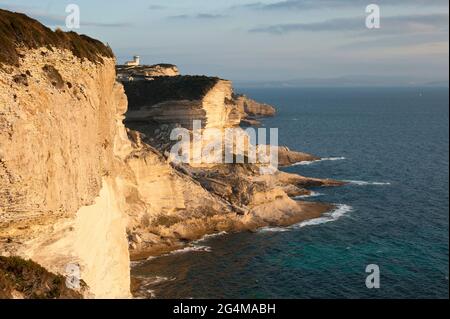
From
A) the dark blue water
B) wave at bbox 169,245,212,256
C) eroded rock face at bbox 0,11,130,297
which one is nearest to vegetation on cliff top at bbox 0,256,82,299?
eroded rock face at bbox 0,11,130,297

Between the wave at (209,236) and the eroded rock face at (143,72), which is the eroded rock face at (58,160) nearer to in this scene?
the wave at (209,236)

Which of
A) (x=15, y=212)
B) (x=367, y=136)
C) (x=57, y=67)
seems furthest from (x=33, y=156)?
(x=367, y=136)

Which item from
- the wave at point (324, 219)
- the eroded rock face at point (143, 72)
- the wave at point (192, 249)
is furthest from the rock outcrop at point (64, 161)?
the eroded rock face at point (143, 72)

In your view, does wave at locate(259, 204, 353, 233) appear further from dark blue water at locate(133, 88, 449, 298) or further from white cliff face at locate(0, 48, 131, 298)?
white cliff face at locate(0, 48, 131, 298)

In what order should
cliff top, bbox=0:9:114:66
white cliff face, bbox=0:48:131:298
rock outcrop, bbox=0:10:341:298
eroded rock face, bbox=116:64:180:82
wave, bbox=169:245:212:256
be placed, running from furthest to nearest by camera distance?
eroded rock face, bbox=116:64:180:82 < wave, bbox=169:245:212:256 < cliff top, bbox=0:9:114:66 < rock outcrop, bbox=0:10:341:298 < white cliff face, bbox=0:48:131:298

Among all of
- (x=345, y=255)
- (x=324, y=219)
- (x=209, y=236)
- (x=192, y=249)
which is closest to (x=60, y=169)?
(x=192, y=249)

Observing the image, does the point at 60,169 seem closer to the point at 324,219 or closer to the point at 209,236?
the point at 209,236

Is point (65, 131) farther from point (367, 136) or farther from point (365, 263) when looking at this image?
point (367, 136)
